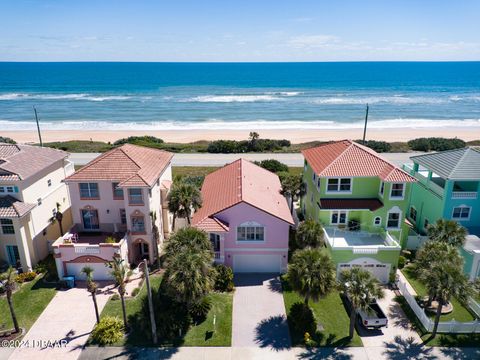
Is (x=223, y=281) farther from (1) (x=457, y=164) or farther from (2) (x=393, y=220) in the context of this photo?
(1) (x=457, y=164)

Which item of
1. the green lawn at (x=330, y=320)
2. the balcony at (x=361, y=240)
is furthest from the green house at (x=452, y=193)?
the green lawn at (x=330, y=320)

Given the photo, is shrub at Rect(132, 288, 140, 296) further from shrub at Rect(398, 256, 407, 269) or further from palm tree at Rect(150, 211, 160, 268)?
shrub at Rect(398, 256, 407, 269)

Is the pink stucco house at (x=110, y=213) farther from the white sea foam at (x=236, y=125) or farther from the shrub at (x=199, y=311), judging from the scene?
Answer: the white sea foam at (x=236, y=125)

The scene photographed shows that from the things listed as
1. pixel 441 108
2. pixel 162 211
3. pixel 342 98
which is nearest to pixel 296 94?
pixel 342 98

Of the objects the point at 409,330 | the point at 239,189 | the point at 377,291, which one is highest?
the point at 239,189

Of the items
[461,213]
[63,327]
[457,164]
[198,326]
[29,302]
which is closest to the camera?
[63,327]

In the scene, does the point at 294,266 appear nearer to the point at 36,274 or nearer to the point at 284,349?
the point at 284,349

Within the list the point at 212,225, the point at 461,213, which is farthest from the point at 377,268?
the point at 212,225
